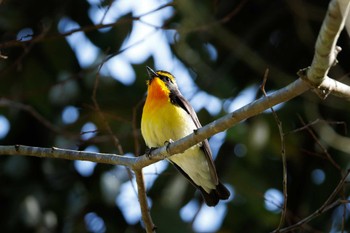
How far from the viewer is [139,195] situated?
4375 mm

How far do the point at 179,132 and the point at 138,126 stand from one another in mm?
2212

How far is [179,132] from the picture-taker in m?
5.45

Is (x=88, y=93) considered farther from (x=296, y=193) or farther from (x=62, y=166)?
(x=296, y=193)

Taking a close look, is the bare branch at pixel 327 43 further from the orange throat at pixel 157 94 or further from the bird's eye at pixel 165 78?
the bird's eye at pixel 165 78

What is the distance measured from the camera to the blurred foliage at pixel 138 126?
7.46 m

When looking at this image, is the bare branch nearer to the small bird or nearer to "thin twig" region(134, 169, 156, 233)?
"thin twig" region(134, 169, 156, 233)

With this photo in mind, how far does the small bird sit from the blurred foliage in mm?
1388

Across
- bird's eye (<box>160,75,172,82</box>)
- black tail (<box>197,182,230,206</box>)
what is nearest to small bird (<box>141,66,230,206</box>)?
black tail (<box>197,182,230,206</box>)

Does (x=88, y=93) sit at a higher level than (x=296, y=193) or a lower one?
higher

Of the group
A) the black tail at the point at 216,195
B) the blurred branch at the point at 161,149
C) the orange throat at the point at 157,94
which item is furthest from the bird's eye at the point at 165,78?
the blurred branch at the point at 161,149

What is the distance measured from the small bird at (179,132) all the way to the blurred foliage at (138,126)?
139 cm

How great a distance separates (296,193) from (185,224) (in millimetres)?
1804

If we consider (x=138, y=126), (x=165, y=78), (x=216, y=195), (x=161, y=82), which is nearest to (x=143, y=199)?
(x=216, y=195)

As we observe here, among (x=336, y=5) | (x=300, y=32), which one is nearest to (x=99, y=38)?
(x=300, y=32)
